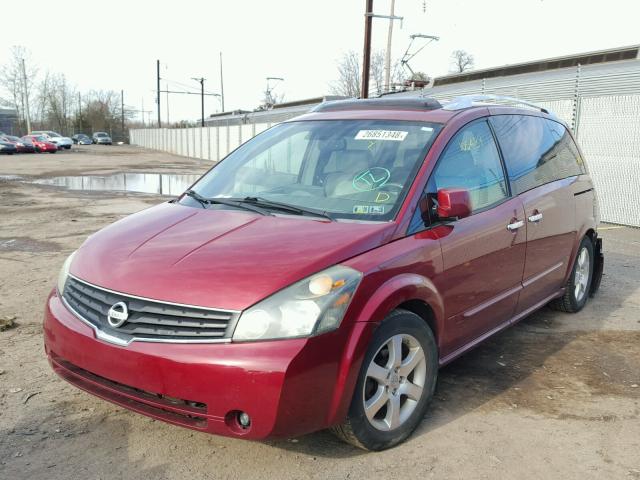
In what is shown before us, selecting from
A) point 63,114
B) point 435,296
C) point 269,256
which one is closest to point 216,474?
point 269,256

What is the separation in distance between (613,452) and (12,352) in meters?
3.91

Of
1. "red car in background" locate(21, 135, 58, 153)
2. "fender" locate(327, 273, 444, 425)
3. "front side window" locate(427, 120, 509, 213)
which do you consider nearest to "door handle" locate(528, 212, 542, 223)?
"front side window" locate(427, 120, 509, 213)

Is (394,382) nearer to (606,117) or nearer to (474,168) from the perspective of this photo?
(474,168)

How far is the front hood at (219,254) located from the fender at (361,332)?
237 mm

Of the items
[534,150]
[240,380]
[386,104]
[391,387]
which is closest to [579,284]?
[534,150]

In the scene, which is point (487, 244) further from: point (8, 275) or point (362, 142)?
point (8, 275)

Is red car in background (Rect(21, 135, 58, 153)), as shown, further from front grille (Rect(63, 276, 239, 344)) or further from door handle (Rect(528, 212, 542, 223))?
front grille (Rect(63, 276, 239, 344))

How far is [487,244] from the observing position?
370 centimetres

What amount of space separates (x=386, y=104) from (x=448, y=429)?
2.18 metres

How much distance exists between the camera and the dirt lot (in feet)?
9.37

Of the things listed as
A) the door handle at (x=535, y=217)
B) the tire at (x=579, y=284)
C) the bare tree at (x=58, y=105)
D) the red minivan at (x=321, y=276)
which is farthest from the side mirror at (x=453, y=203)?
the bare tree at (x=58, y=105)

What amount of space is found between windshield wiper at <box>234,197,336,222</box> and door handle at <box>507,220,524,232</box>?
1.36 meters

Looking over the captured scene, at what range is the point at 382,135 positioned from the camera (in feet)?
12.3

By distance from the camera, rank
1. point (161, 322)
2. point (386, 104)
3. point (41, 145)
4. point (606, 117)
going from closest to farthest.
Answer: point (161, 322) < point (386, 104) < point (606, 117) < point (41, 145)
